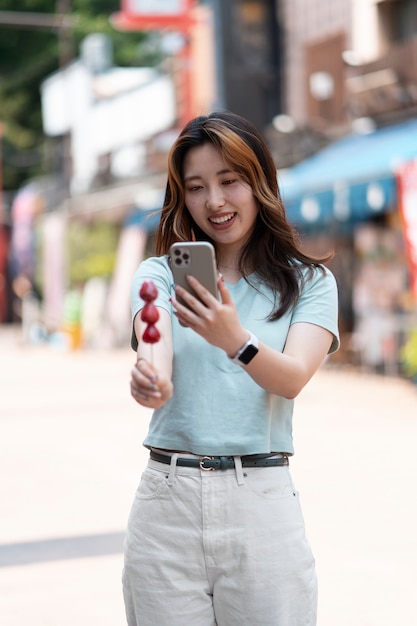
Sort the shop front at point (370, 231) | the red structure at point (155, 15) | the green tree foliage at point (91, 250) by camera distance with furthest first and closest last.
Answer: the green tree foliage at point (91, 250) < the red structure at point (155, 15) < the shop front at point (370, 231)

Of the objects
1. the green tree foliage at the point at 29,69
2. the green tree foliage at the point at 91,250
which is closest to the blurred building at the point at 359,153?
the green tree foliage at the point at 91,250

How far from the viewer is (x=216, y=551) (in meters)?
2.47

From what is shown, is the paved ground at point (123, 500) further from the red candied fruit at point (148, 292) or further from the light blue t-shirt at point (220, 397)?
the red candied fruit at point (148, 292)

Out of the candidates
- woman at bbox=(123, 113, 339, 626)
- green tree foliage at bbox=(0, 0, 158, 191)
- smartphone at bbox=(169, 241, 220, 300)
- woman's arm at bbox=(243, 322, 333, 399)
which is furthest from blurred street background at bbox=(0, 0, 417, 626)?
green tree foliage at bbox=(0, 0, 158, 191)

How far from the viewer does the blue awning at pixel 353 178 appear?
14.2 meters

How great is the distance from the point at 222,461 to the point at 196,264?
474 millimetres

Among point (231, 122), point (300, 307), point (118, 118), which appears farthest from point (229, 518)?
point (118, 118)

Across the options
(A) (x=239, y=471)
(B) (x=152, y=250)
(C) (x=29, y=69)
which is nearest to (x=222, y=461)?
→ (A) (x=239, y=471)

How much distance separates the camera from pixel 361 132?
18766 millimetres

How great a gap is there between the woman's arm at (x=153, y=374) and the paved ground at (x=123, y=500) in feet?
8.82

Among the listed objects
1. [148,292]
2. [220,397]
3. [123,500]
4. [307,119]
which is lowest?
[123,500]

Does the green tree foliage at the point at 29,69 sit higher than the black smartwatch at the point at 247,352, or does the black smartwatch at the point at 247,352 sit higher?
the green tree foliage at the point at 29,69

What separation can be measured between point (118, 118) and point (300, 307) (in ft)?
90.2

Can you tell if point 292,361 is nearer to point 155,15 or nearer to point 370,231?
point 370,231
